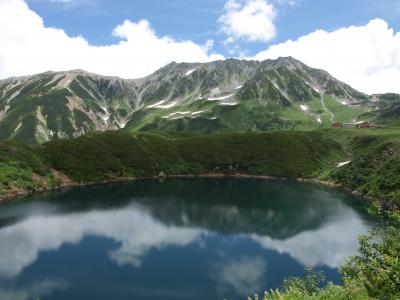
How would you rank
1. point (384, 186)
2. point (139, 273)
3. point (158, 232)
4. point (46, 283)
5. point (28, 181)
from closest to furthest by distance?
1. point (46, 283)
2. point (139, 273)
3. point (158, 232)
4. point (384, 186)
5. point (28, 181)

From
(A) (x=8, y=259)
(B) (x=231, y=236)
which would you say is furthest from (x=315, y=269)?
(A) (x=8, y=259)

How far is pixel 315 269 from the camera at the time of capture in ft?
255

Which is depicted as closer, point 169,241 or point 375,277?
point 375,277

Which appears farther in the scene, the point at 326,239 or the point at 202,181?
the point at 202,181

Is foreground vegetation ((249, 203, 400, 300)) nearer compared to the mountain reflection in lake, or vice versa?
foreground vegetation ((249, 203, 400, 300))

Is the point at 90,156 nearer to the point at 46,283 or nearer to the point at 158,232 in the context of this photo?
the point at 158,232

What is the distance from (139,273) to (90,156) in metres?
131

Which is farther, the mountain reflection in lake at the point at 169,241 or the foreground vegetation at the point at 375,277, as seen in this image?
the mountain reflection in lake at the point at 169,241

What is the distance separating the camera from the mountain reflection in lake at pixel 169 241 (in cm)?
6900

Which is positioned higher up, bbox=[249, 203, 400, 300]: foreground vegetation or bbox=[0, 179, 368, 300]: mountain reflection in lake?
bbox=[249, 203, 400, 300]: foreground vegetation

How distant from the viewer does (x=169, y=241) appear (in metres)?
98.6

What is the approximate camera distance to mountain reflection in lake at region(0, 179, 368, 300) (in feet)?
226

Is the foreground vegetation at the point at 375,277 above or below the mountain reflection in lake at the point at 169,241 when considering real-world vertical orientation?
above

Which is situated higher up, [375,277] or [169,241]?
[375,277]
